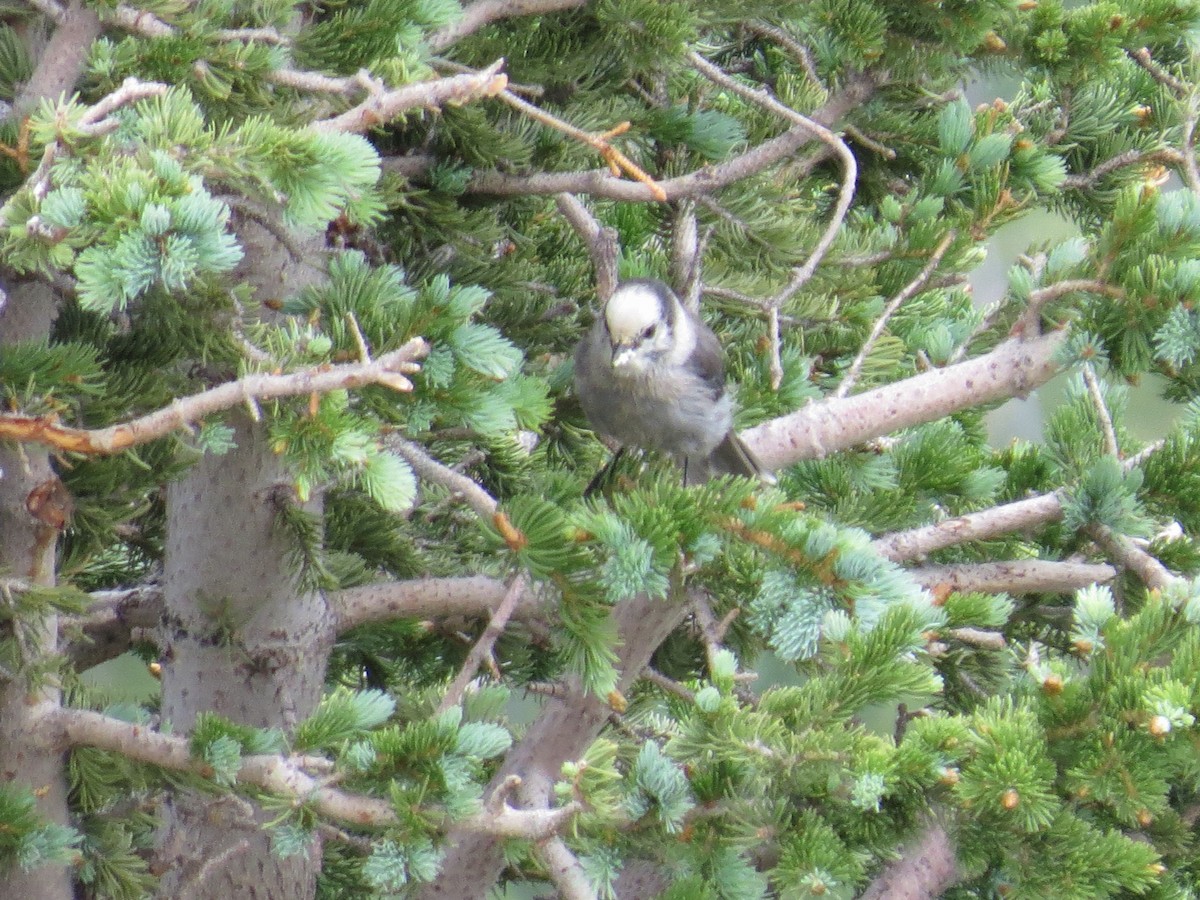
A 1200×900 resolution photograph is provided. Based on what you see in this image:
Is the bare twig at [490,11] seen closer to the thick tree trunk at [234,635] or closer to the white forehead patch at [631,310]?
the white forehead patch at [631,310]

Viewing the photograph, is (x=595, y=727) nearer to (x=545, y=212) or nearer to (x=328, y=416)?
(x=328, y=416)

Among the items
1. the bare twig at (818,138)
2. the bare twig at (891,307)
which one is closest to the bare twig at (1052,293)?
the bare twig at (891,307)

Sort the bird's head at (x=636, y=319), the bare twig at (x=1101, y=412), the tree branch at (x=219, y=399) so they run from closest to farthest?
the tree branch at (x=219, y=399)
the bare twig at (x=1101, y=412)
the bird's head at (x=636, y=319)

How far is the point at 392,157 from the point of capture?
7.70 ft

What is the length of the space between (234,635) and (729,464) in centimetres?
102

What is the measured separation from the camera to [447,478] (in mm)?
1792

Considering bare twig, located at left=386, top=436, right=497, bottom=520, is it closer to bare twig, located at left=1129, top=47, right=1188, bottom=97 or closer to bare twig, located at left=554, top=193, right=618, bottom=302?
bare twig, located at left=554, top=193, right=618, bottom=302

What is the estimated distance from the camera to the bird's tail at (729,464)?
83.1 inches

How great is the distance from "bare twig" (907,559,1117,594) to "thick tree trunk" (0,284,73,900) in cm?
133

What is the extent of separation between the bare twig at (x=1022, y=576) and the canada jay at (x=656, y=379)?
42 centimetres

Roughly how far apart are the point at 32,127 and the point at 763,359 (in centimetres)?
141

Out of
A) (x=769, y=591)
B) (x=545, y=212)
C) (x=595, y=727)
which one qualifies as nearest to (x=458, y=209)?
(x=545, y=212)

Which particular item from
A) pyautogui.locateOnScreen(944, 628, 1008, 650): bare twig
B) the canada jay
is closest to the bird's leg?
the canada jay

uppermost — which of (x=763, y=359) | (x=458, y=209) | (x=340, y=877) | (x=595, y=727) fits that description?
(x=458, y=209)
